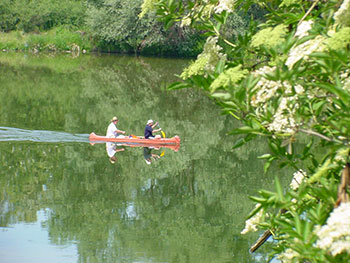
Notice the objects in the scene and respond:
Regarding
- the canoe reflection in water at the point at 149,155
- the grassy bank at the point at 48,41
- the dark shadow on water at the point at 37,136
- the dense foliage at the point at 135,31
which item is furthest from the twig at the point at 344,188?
the grassy bank at the point at 48,41

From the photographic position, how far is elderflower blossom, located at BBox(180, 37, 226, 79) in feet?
12.6

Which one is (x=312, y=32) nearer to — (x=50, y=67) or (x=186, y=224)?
(x=186, y=224)

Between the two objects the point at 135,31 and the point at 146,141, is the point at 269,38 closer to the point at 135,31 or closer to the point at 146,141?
the point at 146,141

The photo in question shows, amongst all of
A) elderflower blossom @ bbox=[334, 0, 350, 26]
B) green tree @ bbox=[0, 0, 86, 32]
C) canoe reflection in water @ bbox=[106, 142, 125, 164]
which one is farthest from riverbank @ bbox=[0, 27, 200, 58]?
elderflower blossom @ bbox=[334, 0, 350, 26]

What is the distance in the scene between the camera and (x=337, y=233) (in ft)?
9.03

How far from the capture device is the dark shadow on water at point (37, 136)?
17.7 meters

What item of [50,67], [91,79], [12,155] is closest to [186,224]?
[12,155]

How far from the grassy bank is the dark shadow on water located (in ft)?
Result: 109

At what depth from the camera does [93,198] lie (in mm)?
12398

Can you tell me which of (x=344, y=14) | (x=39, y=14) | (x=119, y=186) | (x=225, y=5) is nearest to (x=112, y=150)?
(x=119, y=186)

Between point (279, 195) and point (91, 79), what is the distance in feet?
97.9

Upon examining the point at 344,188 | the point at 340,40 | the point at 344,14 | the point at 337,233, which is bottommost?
the point at 337,233

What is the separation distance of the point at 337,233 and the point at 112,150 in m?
14.5

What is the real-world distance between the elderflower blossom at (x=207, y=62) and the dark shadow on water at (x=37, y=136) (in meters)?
14.2
